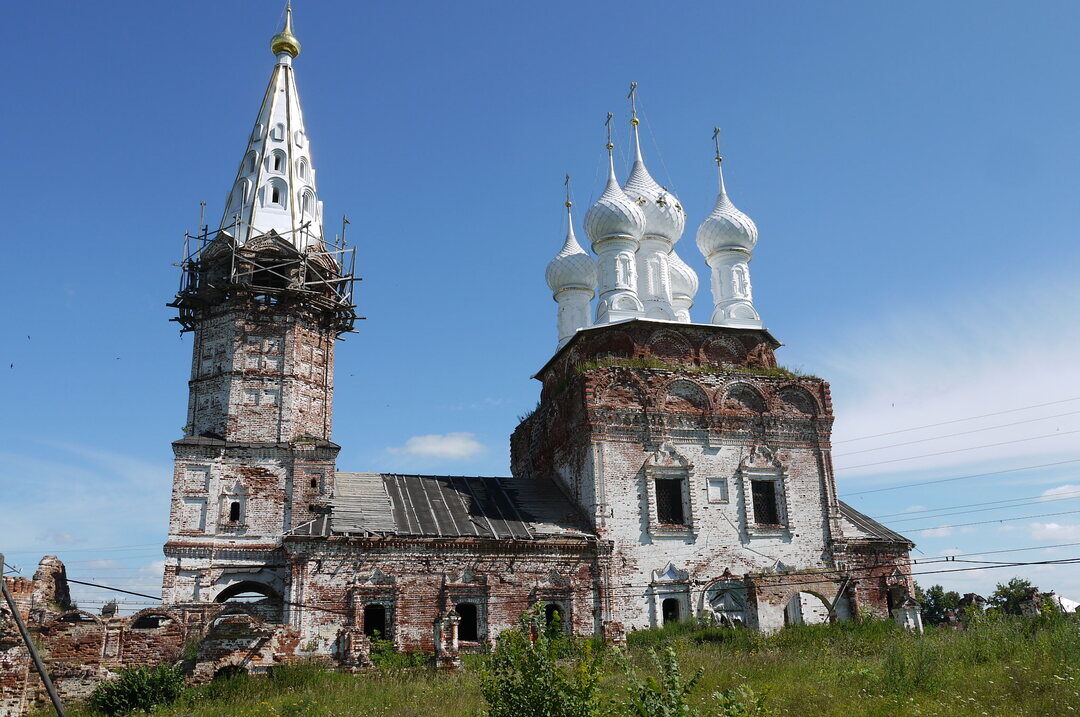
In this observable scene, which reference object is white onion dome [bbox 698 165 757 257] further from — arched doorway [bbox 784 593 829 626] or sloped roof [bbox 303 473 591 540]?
arched doorway [bbox 784 593 829 626]

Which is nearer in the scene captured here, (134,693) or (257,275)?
(134,693)

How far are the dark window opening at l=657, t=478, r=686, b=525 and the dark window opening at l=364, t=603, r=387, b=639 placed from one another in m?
7.01

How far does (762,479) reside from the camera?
2186 centimetres

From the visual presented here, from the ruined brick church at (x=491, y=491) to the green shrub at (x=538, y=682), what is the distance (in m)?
9.68

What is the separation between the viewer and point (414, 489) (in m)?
21.6

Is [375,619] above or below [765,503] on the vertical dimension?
below

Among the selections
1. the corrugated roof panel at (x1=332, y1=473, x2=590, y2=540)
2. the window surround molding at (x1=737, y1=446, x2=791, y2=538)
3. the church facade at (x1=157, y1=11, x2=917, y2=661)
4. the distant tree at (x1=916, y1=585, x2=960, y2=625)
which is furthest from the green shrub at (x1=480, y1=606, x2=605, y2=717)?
the distant tree at (x1=916, y1=585, x2=960, y2=625)

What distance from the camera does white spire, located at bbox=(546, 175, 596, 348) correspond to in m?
27.0

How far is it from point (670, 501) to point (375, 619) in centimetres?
773

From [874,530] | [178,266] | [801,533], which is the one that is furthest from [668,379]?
[178,266]

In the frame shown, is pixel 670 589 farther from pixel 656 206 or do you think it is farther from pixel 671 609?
pixel 656 206

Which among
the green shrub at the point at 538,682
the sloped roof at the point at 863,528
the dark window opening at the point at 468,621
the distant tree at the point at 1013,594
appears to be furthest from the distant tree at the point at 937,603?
the green shrub at the point at 538,682

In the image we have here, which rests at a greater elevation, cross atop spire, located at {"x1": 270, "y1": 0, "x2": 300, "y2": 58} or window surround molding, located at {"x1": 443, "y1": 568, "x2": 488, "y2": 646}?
cross atop spire, located at {"x1": 270, "y1": 0, "x2": 300, "y2": 58}

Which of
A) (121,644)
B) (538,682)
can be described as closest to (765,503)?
(121,644)
